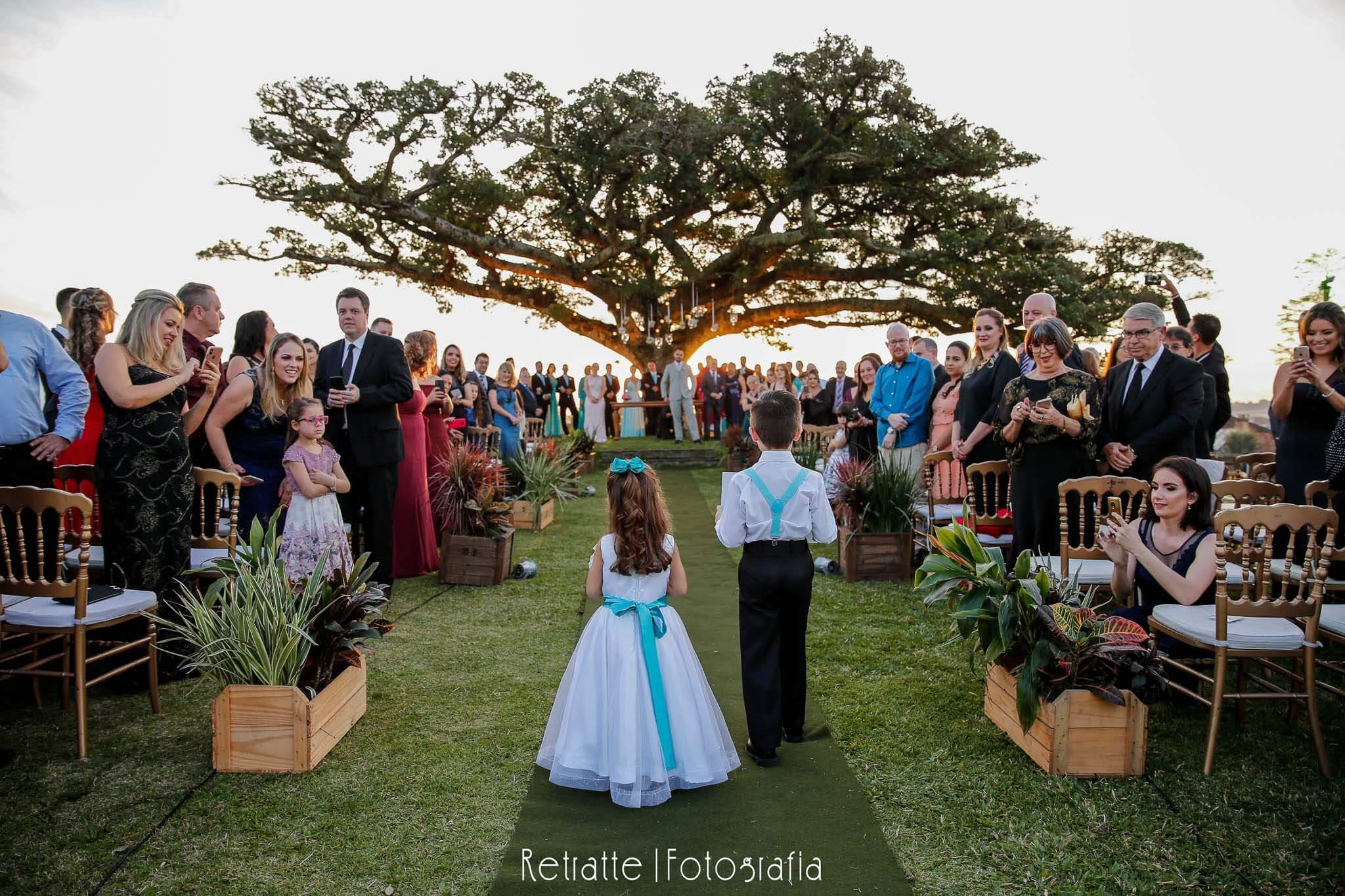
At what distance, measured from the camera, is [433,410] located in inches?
305

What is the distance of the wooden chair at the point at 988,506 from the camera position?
557cm

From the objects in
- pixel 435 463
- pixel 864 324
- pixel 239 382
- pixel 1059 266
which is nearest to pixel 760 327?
pixel 864 324

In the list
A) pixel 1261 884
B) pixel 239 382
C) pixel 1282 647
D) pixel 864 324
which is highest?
pixel 864 324

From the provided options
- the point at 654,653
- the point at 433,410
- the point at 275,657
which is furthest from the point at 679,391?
the point at 654,653

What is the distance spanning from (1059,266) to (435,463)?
14.4 metres

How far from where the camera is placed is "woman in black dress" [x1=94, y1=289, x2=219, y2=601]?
4078mm

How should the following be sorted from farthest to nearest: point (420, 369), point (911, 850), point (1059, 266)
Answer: point (1059, 266) < point (420, 369) < point (911, 850)

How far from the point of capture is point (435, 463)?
7609mm

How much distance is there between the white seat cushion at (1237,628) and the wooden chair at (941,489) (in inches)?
96.3

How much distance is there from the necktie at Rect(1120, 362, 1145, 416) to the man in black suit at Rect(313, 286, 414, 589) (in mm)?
4657

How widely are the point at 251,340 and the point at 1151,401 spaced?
5.43 meters

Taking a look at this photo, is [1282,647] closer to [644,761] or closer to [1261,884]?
[1261,884]

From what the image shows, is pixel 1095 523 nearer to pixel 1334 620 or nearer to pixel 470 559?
pixel 1334 620

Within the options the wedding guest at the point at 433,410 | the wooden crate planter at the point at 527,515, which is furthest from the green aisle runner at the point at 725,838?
the wooden crate planter at the point at 527,515
